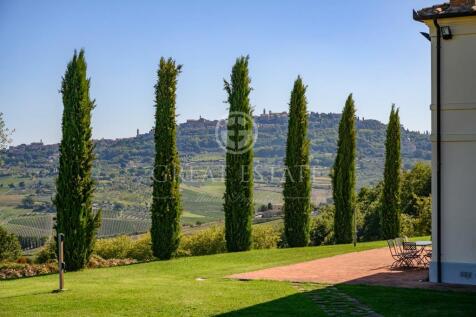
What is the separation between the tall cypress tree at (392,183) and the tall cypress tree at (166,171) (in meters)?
12.0

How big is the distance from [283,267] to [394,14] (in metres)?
9.17

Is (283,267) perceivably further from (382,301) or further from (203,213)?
(203,213)

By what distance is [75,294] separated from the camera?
12742mm

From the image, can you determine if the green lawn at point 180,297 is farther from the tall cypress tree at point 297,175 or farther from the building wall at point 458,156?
the tall cypress tree at point 297,175

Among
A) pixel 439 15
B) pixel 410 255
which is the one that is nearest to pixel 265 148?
pixel 410 255

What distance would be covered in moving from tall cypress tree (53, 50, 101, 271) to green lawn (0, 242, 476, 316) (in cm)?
151

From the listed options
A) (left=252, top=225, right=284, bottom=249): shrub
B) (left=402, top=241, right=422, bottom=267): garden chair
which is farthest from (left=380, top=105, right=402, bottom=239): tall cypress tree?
(left=402, top=241, right=422, bottom=267): garden chair

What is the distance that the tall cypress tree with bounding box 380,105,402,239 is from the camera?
2842 centimetres

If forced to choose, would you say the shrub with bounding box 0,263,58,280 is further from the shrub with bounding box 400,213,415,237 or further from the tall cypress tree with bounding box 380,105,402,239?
the shrub with bounding box 400,213,415,237

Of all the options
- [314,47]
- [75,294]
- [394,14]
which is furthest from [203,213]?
[75,294]

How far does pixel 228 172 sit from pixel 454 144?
11.2 meters

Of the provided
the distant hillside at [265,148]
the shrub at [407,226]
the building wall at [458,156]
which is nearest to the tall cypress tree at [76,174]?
the building wall at [458,156]

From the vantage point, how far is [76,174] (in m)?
18.1

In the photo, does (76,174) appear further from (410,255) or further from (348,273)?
(410,255)
